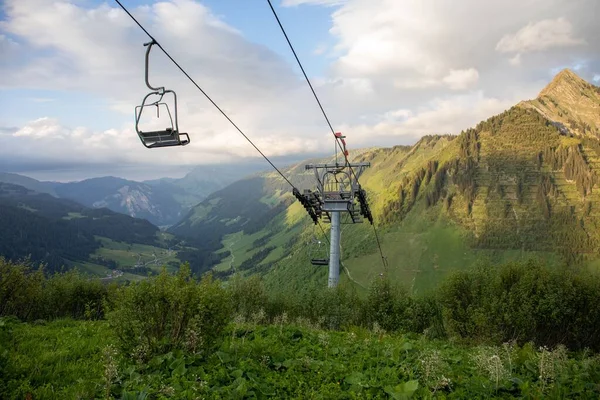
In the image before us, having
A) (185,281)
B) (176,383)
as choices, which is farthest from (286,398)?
(185,281)

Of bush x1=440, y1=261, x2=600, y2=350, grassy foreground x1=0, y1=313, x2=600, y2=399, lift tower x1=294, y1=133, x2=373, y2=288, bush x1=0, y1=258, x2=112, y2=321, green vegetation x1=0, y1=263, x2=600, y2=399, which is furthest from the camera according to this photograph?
bush x1=440, y1=261, x2=600, y2=350

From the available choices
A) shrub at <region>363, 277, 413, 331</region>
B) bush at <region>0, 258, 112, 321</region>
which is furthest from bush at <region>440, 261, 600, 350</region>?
bush at <region>0, 258, 112, 321</region>

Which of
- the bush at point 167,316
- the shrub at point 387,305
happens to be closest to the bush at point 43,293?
the bush at point 167,316

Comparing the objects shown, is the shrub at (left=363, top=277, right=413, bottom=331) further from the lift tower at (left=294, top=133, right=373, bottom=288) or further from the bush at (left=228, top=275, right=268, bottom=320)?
the lift tower at (left=294, top=133, right=373, bottom=288)

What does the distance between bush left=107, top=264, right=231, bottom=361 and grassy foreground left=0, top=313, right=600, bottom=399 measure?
0.42m

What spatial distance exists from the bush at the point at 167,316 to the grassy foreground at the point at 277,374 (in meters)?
0.42

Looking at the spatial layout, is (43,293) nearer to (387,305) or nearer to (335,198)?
(335,198)

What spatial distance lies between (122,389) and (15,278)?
2626 centimetres

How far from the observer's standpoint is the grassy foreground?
889 centimetres

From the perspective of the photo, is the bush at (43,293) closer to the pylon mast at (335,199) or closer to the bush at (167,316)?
the bush at (167,316)

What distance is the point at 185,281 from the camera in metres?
12.1

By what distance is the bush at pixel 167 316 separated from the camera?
423 inches

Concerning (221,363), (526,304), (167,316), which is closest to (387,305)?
(526,304)

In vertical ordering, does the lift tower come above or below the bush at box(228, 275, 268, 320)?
above
